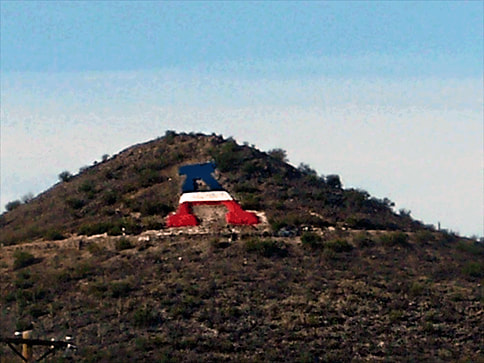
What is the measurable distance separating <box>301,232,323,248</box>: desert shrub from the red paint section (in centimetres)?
403

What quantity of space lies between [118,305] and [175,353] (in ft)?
23.2

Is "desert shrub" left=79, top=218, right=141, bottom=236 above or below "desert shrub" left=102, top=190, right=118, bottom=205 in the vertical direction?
below

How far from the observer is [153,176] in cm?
7469

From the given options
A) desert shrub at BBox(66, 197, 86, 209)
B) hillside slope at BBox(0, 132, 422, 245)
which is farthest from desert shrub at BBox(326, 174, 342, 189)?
desert shrub at BBox(66, 197, 86, 209)

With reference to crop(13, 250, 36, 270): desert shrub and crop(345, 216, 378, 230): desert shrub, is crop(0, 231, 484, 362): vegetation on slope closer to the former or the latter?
crop(13, 250, 36, 270): desert shrub

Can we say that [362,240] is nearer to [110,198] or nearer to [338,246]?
[338,246]

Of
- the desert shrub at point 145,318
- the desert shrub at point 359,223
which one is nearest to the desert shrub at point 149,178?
the desert shrub at point 359,223

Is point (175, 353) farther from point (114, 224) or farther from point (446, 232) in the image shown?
point (446, 232)

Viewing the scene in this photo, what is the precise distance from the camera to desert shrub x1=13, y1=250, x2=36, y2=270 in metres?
62.4

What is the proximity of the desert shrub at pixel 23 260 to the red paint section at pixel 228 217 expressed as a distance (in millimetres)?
8754

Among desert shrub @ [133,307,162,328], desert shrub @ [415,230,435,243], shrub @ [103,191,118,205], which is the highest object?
shrub @ [103,191,118,205]

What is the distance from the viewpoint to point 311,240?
6381 cm

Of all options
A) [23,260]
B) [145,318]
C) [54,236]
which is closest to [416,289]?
[145,318]

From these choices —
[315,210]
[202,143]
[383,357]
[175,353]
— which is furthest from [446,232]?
[175,353]
